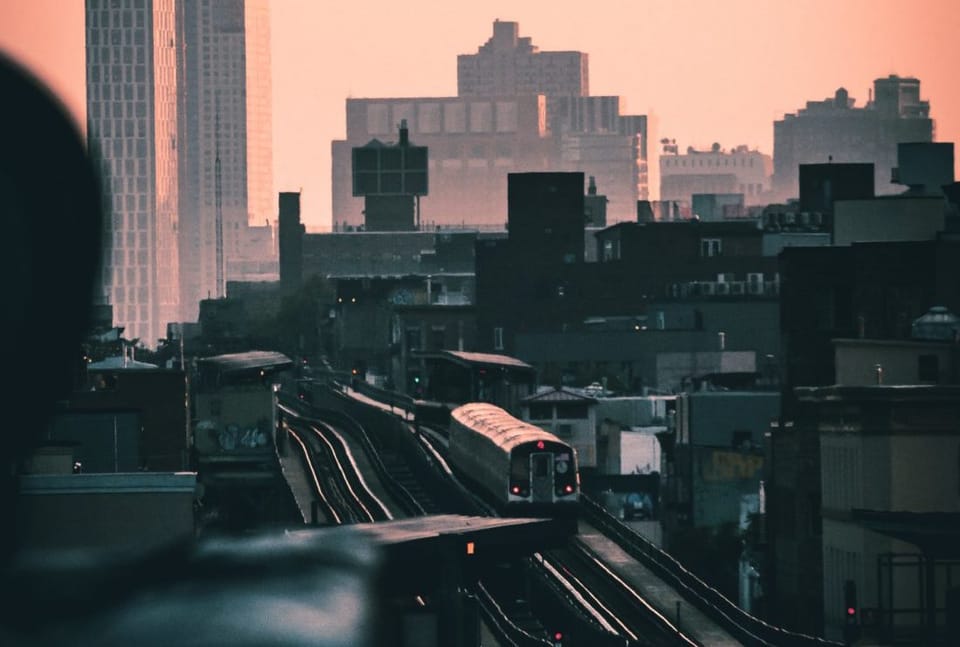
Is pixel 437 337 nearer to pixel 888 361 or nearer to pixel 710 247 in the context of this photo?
pixel 710 247

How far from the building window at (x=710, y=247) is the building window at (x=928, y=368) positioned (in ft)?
317

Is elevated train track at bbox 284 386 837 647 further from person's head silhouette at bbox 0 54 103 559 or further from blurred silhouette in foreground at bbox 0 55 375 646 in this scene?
person's head silhouette at bbox 0 54 103 559

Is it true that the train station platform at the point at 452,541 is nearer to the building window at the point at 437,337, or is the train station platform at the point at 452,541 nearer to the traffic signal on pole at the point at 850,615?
the traffic signal on pole at the point at 850,615

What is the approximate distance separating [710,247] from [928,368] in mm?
97150

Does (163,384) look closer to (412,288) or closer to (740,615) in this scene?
(740,615)

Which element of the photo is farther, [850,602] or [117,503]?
[850,602]

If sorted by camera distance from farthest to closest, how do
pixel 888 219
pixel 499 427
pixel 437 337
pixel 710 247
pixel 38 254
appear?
pixel 437 337
pixel 710 247
pixel 888 219
pixel 499 427
pixel 38 254

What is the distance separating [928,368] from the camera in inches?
2341

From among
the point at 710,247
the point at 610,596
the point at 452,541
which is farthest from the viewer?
the point at 710,247

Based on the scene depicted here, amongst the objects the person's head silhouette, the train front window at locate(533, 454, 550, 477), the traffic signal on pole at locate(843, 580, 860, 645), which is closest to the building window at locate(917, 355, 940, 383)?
the traffic signal on pole at locate(843, 580, 860, 645)

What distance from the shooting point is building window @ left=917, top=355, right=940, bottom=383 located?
59.2 m

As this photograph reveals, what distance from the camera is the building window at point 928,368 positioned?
59.2 meters

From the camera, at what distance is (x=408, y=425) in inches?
3952

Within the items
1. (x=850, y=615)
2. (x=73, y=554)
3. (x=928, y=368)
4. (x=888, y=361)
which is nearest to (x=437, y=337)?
(x=888, y=361)
